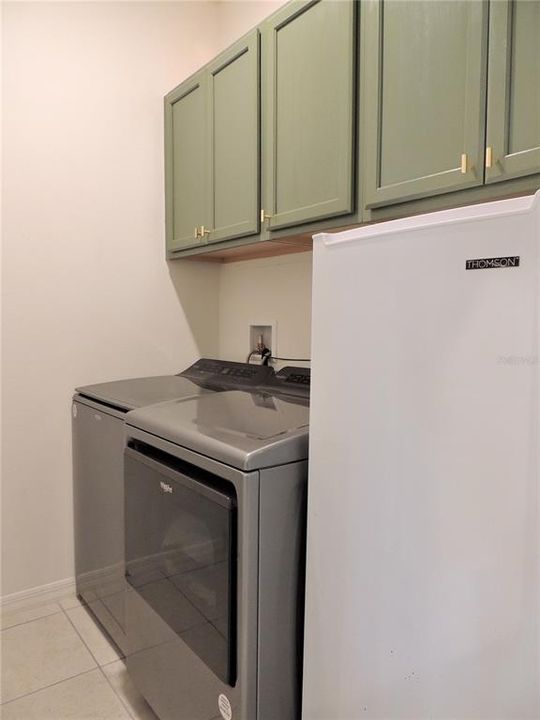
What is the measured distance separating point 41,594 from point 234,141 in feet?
7.01

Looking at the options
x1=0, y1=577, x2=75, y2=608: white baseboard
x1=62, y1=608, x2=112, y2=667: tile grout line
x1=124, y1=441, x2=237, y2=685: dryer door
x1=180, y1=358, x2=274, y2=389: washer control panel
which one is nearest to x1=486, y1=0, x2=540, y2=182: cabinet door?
x1=124, y1=441, x2=237, y2=685: dryer door

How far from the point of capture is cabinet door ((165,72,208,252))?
7.25ft

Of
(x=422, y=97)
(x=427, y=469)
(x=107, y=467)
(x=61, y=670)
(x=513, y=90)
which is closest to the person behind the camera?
(x=427, y=469)

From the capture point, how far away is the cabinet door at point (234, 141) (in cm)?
189

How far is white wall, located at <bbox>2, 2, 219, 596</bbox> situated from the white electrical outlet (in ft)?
1.43

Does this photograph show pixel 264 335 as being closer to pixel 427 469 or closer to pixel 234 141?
pixel 234 141

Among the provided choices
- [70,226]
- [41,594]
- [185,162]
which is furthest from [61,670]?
[185,162]

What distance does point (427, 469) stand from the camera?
937 millimetres

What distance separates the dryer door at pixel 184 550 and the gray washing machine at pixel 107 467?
25cm

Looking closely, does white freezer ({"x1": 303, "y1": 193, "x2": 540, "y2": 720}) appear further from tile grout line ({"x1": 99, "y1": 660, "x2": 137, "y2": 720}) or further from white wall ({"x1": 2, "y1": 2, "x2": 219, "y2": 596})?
white wall ({"x1": 2, "y1": 2, "x2": 219, "y2": 596})

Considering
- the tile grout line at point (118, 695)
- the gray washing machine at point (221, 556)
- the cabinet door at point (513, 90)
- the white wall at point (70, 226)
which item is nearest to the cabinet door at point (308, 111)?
the cabinet door at point (513, 90)

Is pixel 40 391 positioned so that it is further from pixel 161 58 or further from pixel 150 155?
pixel 161 58

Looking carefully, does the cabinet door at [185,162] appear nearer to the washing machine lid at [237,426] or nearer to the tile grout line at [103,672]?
the washing machine lid at [237,426]

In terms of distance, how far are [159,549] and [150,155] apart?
6.04 ft
